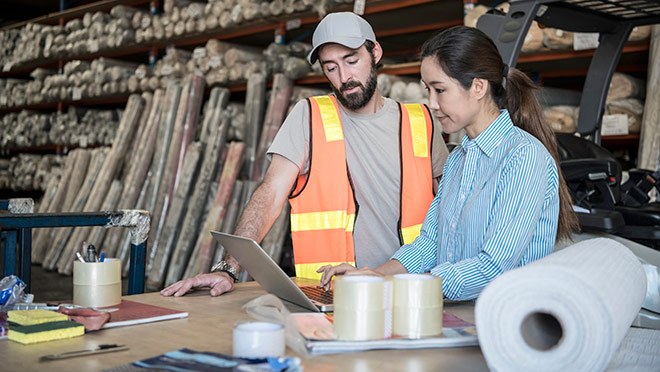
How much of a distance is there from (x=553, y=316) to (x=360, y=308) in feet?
1.09

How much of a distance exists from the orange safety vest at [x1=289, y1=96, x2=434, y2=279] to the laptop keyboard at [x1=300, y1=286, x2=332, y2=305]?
0.67m

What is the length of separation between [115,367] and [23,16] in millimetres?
11114

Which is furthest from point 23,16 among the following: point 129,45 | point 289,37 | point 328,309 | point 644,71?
point 328,309

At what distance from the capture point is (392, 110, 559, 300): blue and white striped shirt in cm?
171

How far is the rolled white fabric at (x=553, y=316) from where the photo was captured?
1.07 meters

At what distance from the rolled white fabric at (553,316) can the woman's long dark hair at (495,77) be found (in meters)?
0.80

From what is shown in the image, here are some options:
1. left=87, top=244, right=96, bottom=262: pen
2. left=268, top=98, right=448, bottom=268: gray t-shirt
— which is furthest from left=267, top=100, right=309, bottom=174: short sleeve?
left=87, top=244, right=96, bottom=262: pen

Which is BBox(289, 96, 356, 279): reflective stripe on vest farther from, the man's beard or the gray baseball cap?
the gray baseball cap

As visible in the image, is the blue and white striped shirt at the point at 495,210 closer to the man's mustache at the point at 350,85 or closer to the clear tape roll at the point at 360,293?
the clear tape roll at the point at 360,293

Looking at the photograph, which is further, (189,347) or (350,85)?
(350,85)

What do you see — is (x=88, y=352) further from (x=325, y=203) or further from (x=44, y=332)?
(x=325, y=203)

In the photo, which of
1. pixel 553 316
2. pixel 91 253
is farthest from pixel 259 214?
pixel 553 316

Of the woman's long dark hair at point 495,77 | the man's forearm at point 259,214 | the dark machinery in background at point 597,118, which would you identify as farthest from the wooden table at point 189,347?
the dark machinery in background at point 597,118

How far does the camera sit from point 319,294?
1827 mm
